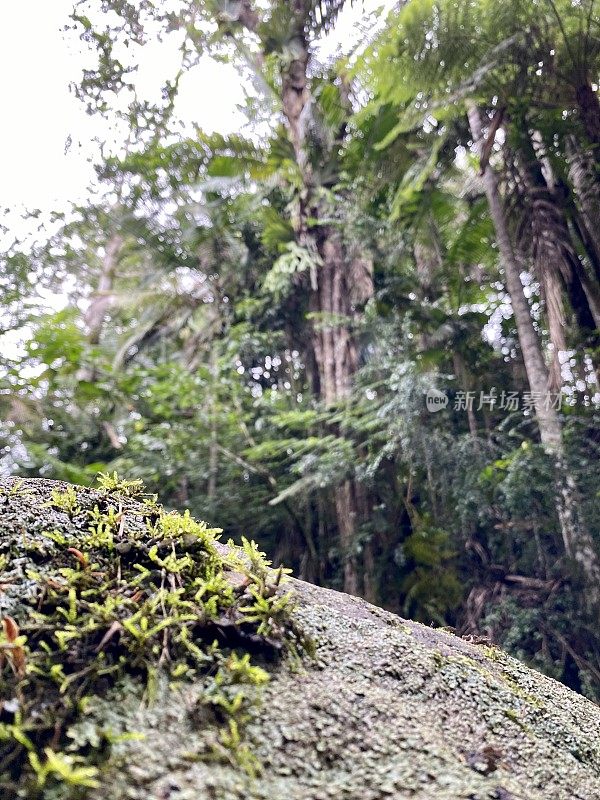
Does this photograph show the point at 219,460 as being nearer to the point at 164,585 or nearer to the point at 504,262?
the point at 504,262

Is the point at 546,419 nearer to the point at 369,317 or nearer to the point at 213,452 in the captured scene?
the point at 369,317

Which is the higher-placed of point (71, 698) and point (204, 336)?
point (204, 336)

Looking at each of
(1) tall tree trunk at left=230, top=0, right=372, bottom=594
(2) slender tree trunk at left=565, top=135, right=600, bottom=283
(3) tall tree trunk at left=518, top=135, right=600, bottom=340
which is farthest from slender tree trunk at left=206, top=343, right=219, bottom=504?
(2) slender tree trunk at left=565, top=135, right=600, bottom=283

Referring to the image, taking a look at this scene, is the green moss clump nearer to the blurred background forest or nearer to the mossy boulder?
the mossy boulder

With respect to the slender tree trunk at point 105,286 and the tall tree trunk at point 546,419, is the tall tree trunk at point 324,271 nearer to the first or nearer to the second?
the tall tree trunk at point 546,419

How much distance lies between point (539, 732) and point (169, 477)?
4.73m

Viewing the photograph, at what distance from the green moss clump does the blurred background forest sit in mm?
3361

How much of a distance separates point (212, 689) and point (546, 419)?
386cm

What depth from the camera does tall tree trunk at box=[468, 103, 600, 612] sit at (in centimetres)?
392

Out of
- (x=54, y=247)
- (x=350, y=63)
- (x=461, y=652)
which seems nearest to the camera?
(x=461, y=652)

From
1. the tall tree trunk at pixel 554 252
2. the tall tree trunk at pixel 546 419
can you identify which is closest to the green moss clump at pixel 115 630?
the tall tree trunk at pixel 546 419

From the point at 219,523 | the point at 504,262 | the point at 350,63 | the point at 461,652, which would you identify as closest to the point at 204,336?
the point at 219,523

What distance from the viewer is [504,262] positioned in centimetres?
472

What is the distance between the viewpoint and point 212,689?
0.87m
